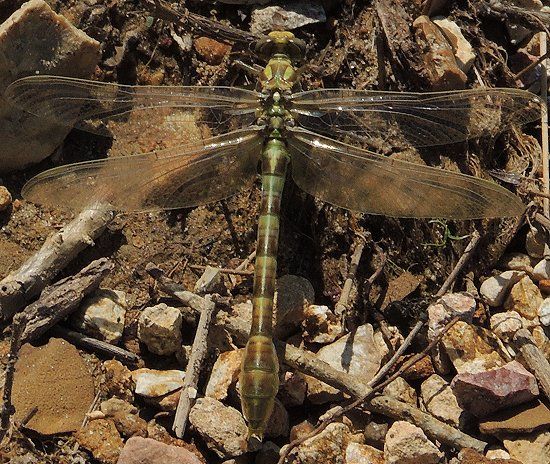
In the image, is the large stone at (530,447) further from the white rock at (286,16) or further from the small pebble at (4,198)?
the small pebble at (4,198)

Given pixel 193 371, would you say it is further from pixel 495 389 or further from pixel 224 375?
pixel 495 389

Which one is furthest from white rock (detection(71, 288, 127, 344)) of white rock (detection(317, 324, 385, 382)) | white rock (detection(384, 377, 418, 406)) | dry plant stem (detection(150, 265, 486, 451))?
white rock (detection(384, 377, 418, 406))

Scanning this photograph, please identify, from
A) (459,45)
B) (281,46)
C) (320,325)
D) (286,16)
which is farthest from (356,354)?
(286,16)

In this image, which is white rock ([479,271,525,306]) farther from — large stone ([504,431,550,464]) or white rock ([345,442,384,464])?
white rock ([345,442,384,464])

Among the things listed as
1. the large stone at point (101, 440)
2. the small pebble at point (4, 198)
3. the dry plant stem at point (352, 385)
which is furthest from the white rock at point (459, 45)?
the large stone at point (101, 440)

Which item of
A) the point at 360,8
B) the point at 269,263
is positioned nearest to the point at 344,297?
the point at 269,263
